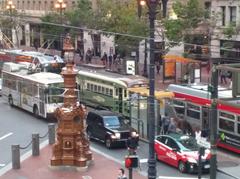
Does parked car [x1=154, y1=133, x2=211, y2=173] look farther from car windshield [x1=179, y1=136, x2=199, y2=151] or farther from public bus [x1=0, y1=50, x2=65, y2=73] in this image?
public bus [x1=0, y1=50, x2=65, y2=73]

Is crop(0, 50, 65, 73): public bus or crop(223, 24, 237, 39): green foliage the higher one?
crop(223, 24, 237, 39): green foliage

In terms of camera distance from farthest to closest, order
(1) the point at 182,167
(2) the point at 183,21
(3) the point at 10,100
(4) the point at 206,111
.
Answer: (2) the point at 183,21
(3) the point at 10,100
(4) the point at 206,111
(1) the point at 182,167

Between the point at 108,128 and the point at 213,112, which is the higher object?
the point at 213,112

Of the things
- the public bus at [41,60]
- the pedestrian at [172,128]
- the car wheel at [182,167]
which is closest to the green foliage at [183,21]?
the public bus at [41,60]

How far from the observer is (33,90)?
42500mm

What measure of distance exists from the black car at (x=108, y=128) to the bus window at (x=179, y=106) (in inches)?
133

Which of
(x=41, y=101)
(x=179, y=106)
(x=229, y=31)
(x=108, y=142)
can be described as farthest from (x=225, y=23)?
(x=108, y=142)

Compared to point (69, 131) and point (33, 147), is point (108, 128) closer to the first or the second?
point (33, 147)

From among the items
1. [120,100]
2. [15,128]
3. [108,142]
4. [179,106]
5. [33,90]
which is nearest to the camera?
[108,142]

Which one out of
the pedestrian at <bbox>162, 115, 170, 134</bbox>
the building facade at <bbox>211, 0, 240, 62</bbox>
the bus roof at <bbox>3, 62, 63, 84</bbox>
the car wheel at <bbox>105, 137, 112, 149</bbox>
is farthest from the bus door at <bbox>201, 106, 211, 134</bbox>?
the building facade at <bbox>211, 0, 240, 62</bbox>

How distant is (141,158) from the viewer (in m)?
31.1

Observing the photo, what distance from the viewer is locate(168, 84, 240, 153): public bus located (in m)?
30.9

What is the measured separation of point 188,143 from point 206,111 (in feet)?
15.8

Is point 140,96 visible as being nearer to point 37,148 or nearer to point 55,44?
point 37,148
